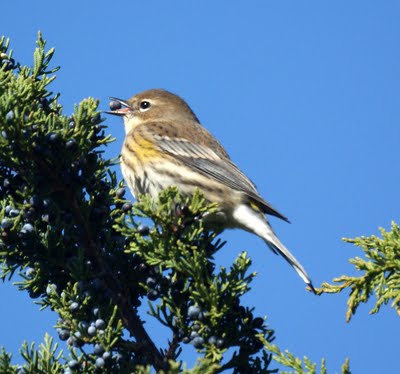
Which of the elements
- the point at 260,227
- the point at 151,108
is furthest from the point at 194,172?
the point at 151,108

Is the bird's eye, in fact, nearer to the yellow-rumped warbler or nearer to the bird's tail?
the yellow-rumped warbler

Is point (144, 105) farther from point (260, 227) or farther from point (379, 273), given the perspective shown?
point (379, 273)

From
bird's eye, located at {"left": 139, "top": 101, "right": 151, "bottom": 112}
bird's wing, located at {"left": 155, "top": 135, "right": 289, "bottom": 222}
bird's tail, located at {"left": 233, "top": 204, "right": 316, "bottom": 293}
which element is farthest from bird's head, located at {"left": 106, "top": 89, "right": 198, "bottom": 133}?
bird's tail, located at {"left": 233, "top": 204, "right": 316, "bottom": 293}

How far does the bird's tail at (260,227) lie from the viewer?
Answer: 495 centimetres

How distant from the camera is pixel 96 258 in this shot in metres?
3.78

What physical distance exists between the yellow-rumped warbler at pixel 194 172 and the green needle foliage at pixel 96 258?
3.83ft

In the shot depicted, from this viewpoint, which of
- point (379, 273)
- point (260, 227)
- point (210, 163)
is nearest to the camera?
point (379, 273)

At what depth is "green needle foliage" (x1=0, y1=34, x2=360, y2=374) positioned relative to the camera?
3408mm

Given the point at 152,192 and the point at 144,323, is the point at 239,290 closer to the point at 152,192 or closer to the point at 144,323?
the point at 144,323

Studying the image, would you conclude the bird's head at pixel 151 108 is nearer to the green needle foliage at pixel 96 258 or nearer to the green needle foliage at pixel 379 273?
the green needle foliage at pixel 96 258

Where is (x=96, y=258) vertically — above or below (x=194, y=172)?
below

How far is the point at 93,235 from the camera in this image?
3.87 m

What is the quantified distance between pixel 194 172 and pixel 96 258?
2.24m

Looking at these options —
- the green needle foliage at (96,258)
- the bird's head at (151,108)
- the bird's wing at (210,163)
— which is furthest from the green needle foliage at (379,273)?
the bird's head at (151,108)
